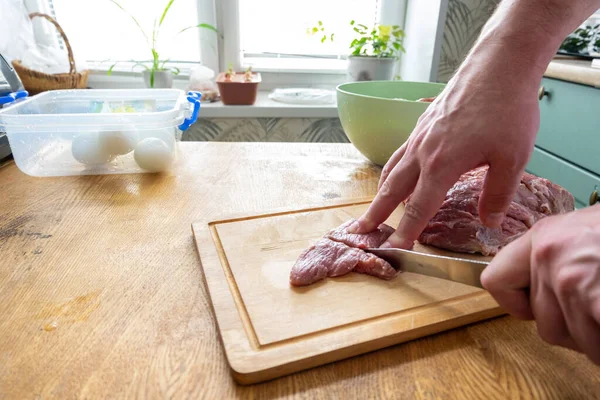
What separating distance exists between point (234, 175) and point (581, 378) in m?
0.98

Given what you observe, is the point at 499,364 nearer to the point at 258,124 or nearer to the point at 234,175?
the point at 234,175

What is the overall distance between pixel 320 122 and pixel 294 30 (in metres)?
0.65

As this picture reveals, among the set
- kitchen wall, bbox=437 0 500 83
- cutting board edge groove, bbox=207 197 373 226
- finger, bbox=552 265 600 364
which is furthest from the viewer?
kitchen wall, bbox=437 0 500 83

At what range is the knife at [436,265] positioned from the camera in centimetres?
62

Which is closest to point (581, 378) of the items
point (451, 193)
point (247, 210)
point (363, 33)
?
point (451, 193)

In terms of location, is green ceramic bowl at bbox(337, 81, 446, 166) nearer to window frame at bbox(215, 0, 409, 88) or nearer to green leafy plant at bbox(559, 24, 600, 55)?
green leafy plant at bbox(559, 24, 600, 55)

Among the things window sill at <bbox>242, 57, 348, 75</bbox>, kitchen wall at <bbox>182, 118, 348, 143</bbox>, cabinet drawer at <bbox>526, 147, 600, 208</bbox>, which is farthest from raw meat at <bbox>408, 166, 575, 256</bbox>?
window sill at <bbox>242, 57, 348, 75</bbox>

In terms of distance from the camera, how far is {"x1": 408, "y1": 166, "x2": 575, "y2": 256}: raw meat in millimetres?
835

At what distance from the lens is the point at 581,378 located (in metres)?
0.55

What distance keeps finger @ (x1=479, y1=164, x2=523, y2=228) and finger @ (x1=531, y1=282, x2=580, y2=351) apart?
32 cm

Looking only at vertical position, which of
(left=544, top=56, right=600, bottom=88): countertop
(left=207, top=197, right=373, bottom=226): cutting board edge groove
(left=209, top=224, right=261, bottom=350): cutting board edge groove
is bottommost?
(left=209, top=224, right=261, bottom=350): cutting board edge groove

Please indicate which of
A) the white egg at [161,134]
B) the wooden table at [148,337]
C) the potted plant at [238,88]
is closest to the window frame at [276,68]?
the potted plant at [238,88]

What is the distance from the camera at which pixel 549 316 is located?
1.46 feet

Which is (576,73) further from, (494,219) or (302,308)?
(302,308)
